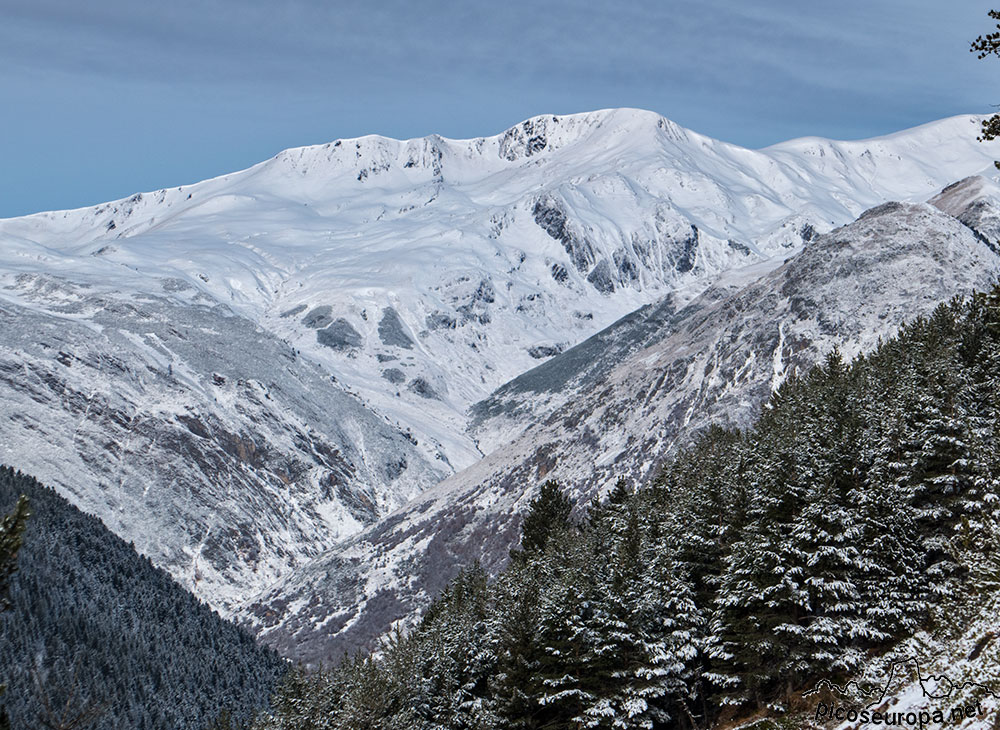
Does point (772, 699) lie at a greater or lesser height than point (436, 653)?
lesser

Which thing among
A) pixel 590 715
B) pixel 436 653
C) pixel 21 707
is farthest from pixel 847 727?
pixel 21 707

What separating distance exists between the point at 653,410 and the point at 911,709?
334 ft

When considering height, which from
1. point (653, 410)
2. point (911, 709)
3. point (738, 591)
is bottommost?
point (653, 410)

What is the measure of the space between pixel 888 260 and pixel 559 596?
319ft

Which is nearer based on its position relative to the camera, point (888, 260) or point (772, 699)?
point (772, 699)

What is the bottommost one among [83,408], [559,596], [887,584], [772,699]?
[772,699]

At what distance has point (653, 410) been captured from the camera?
412 feet

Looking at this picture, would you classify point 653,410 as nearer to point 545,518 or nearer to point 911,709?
point 545,518

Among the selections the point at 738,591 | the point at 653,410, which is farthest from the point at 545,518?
the point at 653,410

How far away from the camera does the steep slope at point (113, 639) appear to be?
3944 inches

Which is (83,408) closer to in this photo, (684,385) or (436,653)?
(684,385)

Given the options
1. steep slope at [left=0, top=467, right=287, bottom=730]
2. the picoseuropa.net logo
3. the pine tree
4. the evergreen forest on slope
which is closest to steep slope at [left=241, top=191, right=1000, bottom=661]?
steep slope at [left=0, top=467, right=287, bottom=730]

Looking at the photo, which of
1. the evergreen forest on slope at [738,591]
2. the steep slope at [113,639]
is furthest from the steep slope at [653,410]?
the evergreen forest on slope at [738,591]

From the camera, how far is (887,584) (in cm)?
3525
